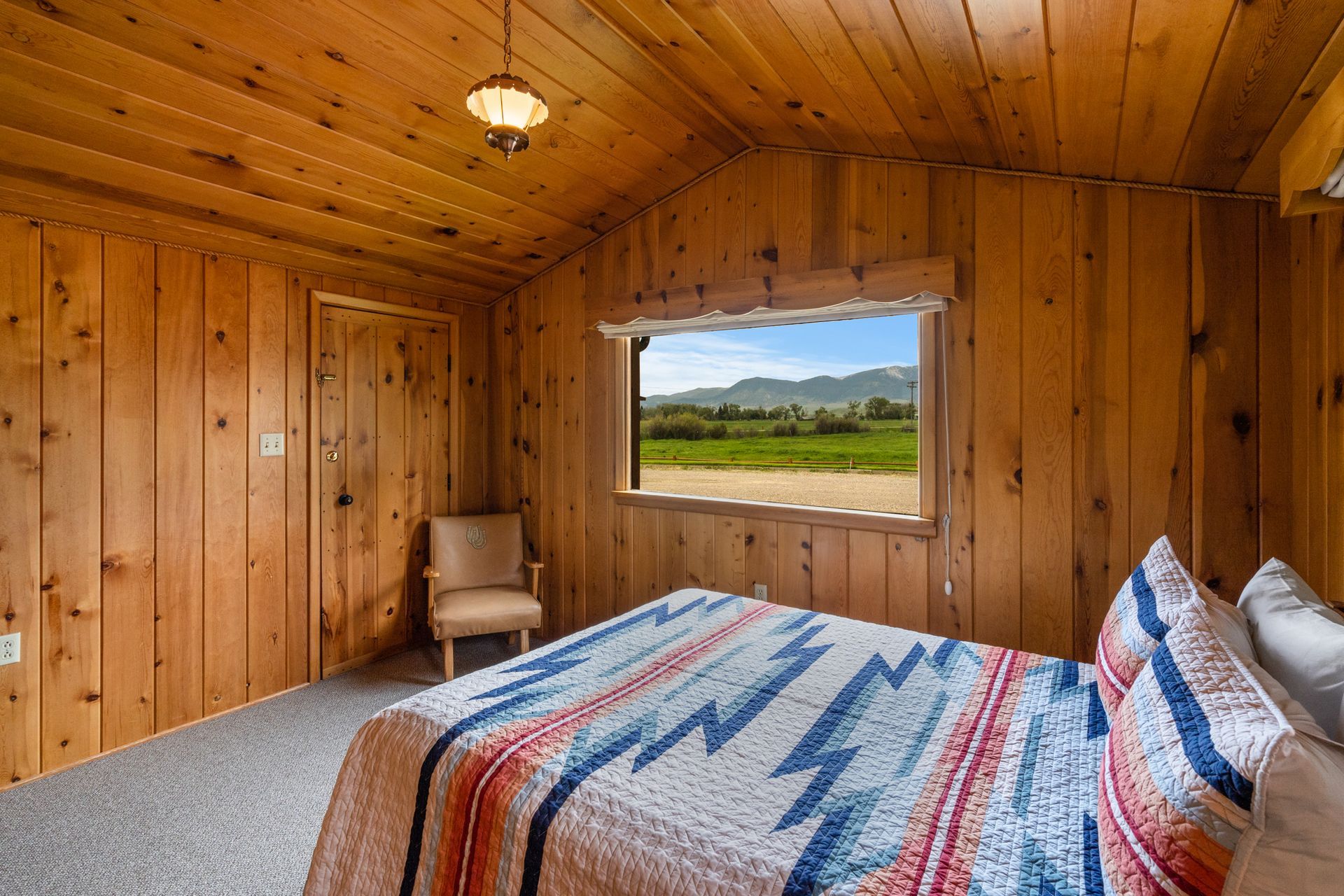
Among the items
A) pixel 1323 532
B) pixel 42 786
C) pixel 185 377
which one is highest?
pixel 185 377

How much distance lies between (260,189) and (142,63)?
64 cm

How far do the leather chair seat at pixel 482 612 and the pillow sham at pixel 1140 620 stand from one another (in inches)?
102

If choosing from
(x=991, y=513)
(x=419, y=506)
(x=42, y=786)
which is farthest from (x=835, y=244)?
(x=42, y=786)

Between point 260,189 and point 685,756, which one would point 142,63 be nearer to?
point 260,189

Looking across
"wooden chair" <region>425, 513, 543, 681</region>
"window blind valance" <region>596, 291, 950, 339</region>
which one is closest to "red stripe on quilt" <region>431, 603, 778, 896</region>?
"wooden chair" <region>425, 513, 543, 681</region>

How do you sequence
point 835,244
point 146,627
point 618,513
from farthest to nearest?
point 618,513 → point 835,244 → point 146,627

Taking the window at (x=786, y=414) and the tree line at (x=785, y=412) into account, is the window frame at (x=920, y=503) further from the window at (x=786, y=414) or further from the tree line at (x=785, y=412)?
the tree line at (x=785, y=412)

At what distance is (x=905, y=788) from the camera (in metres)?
1.15

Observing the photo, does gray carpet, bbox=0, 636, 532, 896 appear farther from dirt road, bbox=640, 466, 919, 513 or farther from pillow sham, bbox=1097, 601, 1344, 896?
pillow sham, bbox=1097, 601, 1344, 896

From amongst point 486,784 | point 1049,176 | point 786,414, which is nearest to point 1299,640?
point 486,784

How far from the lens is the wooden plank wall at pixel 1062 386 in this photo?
200 cm

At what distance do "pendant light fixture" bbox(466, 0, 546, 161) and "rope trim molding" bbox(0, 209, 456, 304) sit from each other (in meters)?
1.83

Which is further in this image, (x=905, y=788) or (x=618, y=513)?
(x=618, y=513)

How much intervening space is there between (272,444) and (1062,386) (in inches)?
138
